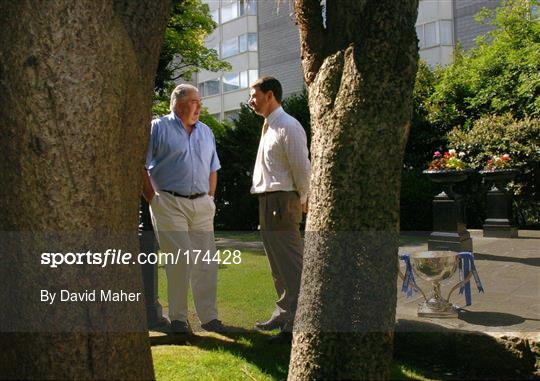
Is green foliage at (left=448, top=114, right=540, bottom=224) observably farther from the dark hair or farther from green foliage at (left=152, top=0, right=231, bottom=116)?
the dark hair

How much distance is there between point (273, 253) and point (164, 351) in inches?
47.4

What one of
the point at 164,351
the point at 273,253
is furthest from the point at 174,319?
the point at 273,253

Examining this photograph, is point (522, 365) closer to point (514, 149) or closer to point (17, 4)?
point (17, 4)

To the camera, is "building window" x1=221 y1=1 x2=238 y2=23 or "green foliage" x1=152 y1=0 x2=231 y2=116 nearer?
"green foliage" x1=152 y1=0 x2=231 y2=116

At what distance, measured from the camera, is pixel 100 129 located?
228cm

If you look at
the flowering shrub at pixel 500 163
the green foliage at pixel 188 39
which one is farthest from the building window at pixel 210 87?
the flowering shrub at pixel 500 163

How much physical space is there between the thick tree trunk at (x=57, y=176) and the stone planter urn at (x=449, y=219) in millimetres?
7993

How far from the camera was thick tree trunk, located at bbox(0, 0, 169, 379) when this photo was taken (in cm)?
217

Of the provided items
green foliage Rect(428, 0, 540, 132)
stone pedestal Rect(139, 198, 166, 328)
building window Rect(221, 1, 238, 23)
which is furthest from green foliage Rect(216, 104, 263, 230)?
building window Rect(221, 1, 238, 23)

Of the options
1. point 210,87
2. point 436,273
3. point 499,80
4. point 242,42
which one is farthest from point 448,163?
point 210,87

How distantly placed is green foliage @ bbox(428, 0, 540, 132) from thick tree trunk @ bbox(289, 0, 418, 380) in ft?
44.4

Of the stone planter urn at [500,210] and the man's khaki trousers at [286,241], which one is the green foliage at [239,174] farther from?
the man's khaki trousers at [286,241]

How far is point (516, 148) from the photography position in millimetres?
13844

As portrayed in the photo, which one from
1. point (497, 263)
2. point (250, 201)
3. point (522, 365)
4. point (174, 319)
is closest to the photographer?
point (522, 365)
